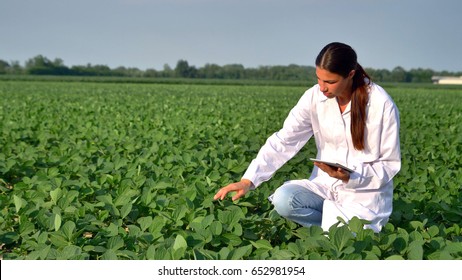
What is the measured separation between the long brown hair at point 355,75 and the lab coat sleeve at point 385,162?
123mm

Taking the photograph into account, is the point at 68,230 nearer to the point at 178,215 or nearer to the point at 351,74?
the point at 178,215

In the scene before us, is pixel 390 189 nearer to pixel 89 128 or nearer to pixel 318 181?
pixel 318 181

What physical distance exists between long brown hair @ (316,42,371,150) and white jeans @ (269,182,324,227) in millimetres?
448

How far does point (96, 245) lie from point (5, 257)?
0.52 m

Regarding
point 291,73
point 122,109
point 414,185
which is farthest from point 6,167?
point 291,73

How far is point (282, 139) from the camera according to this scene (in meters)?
3.57

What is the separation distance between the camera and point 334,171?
119 inches

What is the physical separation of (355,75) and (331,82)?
0.21 m

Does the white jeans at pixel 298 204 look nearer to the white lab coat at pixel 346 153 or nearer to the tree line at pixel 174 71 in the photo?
the white lab coat at pixel 346 153

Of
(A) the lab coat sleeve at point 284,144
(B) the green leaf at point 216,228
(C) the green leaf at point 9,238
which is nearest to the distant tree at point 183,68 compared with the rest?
(A) the lab coat sleeve at point 284,144

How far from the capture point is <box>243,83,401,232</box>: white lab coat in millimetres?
3172

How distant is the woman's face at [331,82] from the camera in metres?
3.07

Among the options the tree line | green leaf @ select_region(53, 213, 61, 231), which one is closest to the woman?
green leaf @ select_region(53, 213, 61, 231)

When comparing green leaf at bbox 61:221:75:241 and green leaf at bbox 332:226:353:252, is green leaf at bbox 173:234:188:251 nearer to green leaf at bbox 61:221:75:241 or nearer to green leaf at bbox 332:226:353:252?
green leaf at bbox 61:221:75:241
